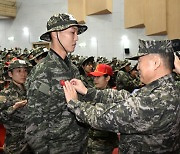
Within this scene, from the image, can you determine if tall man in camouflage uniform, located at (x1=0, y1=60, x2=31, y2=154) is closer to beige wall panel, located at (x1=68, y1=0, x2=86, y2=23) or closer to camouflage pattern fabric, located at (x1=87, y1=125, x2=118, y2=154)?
camouflage pattern fabric, located at (x1=87, y1=125, x2=118, y2=154)

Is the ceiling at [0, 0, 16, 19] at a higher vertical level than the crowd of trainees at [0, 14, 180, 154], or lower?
higher

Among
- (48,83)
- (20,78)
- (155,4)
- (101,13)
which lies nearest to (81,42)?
(101,13)

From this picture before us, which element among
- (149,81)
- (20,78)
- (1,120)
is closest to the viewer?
(149,81)

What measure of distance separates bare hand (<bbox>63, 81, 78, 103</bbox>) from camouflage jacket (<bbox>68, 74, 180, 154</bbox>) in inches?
3.0

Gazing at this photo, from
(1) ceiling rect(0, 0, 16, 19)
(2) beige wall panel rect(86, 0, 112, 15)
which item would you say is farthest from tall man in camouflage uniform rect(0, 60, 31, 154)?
(1) ceiling rect(0, 0, 16, 19)

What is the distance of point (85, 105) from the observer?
1957 mm

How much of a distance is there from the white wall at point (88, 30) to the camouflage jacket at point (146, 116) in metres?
11.9

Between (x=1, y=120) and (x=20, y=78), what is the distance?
0.60 m

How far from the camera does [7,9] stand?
1598 cm

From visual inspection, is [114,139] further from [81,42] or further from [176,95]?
[81,42]

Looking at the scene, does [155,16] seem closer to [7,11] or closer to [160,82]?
[7,11]

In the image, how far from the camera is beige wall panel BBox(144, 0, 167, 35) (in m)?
12.8

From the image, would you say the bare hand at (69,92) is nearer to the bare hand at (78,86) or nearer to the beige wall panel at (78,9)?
the bare hand at (78,86)

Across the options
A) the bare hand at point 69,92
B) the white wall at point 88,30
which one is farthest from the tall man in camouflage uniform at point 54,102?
the white wall at point 88,30
